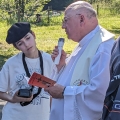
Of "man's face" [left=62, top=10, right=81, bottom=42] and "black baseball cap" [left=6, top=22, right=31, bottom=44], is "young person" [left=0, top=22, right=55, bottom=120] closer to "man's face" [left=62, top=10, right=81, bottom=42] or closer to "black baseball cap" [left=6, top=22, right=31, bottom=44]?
"black baseball cap" [left=6, top=22, right=31, bottom=44]

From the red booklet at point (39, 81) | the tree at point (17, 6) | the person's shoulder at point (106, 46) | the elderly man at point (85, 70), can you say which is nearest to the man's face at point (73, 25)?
the elderly man at point (85, 70)

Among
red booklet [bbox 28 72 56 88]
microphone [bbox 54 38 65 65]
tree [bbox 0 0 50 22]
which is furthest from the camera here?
tree [bbox 0 0 50 22]

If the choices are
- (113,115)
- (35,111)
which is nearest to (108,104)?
(113,115)

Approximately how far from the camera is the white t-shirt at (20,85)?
3.48 metres

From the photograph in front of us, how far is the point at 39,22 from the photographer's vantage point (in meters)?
27.5

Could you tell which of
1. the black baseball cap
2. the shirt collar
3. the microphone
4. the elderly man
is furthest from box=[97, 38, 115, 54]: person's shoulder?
the black baseball cap

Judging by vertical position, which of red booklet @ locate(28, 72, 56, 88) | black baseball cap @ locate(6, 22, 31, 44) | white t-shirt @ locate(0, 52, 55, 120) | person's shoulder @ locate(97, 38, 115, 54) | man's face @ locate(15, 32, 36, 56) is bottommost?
white t-shirt @ locate(0, 52, 55, 120)

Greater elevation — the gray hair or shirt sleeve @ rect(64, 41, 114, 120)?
the gray hair

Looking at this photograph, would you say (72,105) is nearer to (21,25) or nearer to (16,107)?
(16,107)

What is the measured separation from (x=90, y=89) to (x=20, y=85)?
36.7 inches

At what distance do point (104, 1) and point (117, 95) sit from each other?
34741 mm

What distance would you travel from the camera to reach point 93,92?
9.11 ft

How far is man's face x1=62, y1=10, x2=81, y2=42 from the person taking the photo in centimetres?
286

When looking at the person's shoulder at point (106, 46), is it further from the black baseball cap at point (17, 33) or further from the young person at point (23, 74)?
the black baseball cap at point (17, 33)
